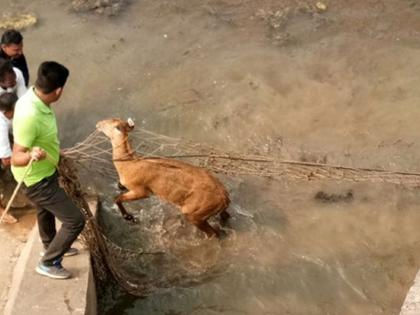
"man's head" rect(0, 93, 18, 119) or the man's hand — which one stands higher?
the man's hand

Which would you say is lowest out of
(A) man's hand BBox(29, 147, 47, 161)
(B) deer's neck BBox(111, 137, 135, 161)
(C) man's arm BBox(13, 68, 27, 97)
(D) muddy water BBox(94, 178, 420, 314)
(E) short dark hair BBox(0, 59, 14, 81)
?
(D) muddy water BBox(94, 178, 420, 314)

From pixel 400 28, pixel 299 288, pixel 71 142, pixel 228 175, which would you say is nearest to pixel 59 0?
pixel 71 142

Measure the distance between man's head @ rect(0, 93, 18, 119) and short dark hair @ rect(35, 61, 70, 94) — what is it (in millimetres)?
1134

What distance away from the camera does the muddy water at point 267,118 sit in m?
6.71

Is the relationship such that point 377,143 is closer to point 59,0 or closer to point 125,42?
point 125,42

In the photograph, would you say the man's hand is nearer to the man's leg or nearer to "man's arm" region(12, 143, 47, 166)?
"man's arm" region(12, 143, 47, 166)

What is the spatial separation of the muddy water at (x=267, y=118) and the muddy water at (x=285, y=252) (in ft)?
0.05

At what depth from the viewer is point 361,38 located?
962 cm

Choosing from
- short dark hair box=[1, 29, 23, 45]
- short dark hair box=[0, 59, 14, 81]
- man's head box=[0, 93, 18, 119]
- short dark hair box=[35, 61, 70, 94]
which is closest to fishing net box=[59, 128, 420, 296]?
man's head box=[0, 93, 18, 119]

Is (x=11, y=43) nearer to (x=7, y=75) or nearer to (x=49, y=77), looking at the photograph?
(x=7, y=75)

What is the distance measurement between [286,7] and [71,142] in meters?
4.19

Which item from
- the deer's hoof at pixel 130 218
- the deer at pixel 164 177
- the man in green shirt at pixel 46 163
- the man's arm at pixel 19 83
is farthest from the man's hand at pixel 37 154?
the deer's hoof at pixel 130 218

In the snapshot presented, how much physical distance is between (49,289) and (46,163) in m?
1.20

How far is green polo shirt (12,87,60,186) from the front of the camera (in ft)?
15.9
